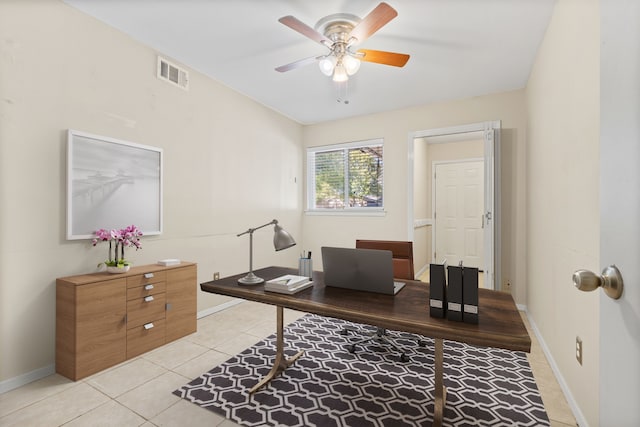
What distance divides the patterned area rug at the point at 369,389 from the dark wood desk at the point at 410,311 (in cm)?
20

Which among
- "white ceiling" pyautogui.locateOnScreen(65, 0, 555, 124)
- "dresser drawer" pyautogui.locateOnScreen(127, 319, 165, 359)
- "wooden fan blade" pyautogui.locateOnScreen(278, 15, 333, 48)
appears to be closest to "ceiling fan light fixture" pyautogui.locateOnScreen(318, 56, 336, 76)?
"wooden fan blade" pyautogui.locateOnScreen(278, 15, 333, 48)

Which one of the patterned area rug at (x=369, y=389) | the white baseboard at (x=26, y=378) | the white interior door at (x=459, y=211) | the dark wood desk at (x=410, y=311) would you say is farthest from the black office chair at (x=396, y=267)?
the white interior door at (x=459, y=211)

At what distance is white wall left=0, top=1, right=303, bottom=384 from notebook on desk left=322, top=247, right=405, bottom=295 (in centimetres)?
199

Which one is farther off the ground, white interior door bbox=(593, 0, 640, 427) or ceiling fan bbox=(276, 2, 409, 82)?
ceiling fan bbox=(276, 2, 409, 82)

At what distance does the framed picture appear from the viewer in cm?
229

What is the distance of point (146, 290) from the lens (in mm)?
2500

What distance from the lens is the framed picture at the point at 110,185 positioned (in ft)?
7.52

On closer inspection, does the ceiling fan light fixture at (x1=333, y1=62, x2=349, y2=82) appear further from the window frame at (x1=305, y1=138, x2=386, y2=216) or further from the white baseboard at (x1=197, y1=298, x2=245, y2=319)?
the white baseboard at (x1=197, y1=298, x2=245, y2=319)

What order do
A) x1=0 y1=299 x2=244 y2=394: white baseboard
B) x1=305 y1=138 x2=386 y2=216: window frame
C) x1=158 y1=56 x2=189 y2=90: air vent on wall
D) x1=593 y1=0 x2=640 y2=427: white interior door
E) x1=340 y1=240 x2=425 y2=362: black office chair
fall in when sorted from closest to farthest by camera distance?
x1=593 y1=0 x2=640 y2=427: white interior door → x1=0 y1=299 x2=244 y2=394: white baseboard → x1=340 y1=240 x2=425 y2=362: black office chair → x1=158 y1=56 x2=189 y2=90: air vent on wall → x1=305 y1=138 x2=386 y2=216: window frame

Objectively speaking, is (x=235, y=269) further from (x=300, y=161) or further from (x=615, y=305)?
(x=615, y=305)

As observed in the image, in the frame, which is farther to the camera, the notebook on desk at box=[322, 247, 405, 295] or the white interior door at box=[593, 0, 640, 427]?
the notebook on desk at box=[322, 247, 405, 295]

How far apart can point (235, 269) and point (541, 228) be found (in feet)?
11.0

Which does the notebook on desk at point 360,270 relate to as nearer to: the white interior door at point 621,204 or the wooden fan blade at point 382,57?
the white interior door at point 621,204

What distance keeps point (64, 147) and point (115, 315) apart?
1327 mm
